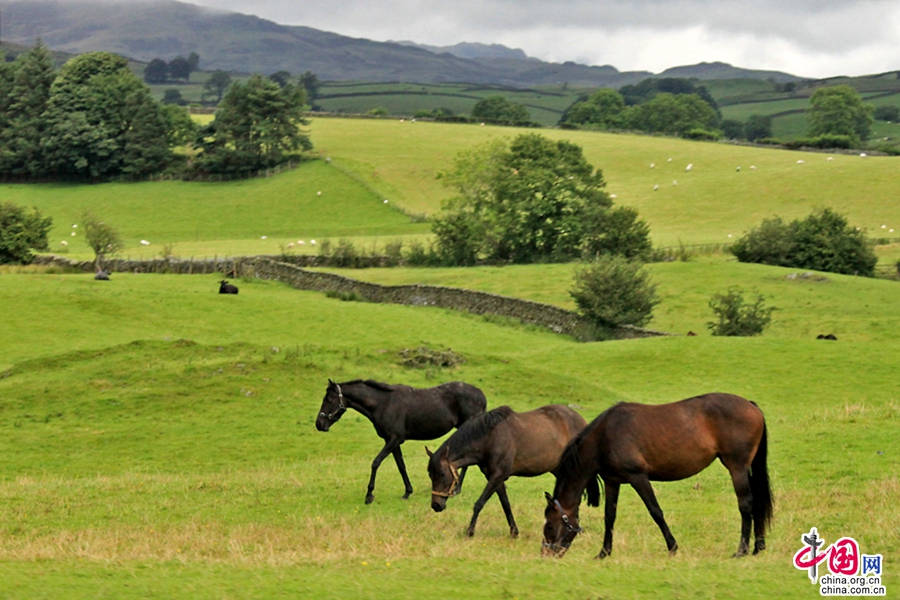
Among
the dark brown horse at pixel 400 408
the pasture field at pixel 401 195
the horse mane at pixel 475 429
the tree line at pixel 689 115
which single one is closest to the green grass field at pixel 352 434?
the dark brown horse at pixel 400 408

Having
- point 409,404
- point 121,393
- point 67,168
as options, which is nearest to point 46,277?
point 121,393

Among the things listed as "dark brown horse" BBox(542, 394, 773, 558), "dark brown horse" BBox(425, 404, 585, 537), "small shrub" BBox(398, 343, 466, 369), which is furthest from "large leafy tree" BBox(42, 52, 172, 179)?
"dark brown horse" BBox(542, 394, 773, 558)

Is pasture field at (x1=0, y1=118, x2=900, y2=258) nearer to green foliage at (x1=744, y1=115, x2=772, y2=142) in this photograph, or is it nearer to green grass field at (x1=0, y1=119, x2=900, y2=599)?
green grass field at (x1=0, y1=119, x2=900, y2=599)

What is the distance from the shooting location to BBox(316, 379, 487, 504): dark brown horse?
16.9m

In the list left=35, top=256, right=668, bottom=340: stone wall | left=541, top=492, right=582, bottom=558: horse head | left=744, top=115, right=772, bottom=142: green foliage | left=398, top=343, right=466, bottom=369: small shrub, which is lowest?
left=35, top=256, right=668, bottom=340: stone wall

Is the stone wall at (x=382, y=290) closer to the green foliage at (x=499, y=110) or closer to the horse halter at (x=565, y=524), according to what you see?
the horse halter at (x=565, y=524)

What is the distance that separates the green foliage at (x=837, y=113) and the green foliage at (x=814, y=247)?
8895 cm

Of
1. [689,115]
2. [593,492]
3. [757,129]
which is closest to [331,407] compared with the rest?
[593,492]

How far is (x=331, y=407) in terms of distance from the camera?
1684 centimetres

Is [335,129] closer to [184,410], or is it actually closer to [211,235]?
[211,235]

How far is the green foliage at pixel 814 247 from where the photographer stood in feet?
178

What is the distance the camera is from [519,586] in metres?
9.99

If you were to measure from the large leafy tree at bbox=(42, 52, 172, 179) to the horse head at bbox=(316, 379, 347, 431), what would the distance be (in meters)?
92.6

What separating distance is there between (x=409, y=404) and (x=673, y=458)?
602 cm
